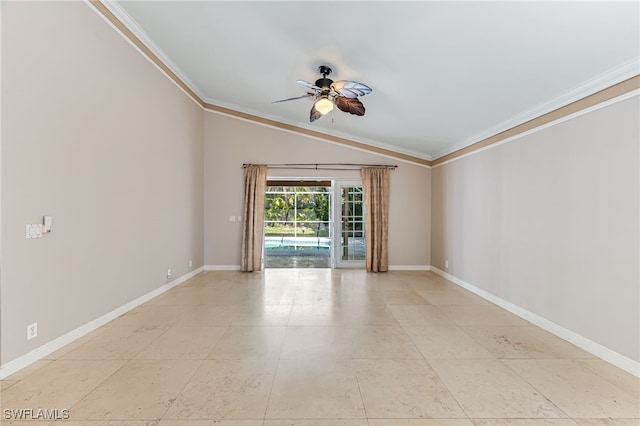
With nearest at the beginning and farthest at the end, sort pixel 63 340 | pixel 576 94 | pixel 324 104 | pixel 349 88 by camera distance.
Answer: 1. pixel 63 340
2. pixel 576 94
3. pixel 349 88
4. pixel 324 104

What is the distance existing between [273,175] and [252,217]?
1027 millimetres

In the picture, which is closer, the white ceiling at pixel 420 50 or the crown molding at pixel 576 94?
the white ceiling at pixel 420 50

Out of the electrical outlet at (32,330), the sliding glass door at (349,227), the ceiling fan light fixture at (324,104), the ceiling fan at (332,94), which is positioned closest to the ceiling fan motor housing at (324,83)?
the ceiling fan at (332,94)

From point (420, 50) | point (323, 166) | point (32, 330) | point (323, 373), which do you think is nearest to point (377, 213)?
point (323, 166)

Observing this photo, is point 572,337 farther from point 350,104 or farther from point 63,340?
point 63,340

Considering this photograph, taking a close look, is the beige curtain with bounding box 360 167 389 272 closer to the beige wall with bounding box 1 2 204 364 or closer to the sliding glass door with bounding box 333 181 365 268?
the sliding glass door with bounding box 333 181 365 268

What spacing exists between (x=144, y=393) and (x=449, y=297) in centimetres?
405

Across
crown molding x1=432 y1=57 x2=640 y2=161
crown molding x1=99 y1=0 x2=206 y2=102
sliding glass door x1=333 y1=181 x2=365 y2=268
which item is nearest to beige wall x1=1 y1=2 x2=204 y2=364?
crown molding x1=99 y1=0 x2=206 y2=102

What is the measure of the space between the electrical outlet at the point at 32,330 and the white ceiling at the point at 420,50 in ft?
10.9

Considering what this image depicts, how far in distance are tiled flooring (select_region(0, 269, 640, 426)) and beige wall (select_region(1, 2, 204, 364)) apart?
0.48 meters

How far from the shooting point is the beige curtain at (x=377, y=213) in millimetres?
6215

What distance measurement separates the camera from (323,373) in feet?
7.66

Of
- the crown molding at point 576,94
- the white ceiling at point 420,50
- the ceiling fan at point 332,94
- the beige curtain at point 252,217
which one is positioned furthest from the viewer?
the beige curtain at point 252,217

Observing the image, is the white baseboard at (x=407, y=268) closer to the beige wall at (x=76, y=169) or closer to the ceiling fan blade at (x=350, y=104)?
the ceiling fan blade at (x=350, y=104)
